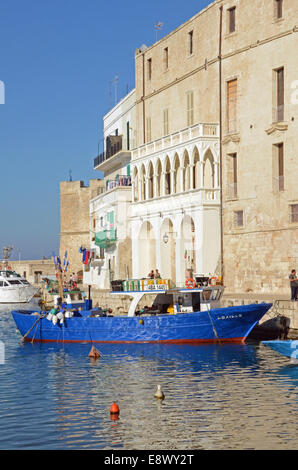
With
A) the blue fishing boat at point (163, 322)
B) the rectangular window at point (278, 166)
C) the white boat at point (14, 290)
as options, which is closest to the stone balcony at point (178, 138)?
the rectangular window at point (278, 166)

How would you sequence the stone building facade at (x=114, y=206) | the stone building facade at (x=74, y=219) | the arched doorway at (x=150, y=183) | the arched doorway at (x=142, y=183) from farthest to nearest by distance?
the stone building facade at (x=74, y=219) < the stone building facade at (x=114, y=206) < the arched doorway at (x=142, y=183) < the arched doorway at (x=150, y=183)

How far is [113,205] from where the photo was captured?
171 feet

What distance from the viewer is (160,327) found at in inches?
1208

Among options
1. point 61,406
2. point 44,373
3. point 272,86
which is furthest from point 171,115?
point 61,406

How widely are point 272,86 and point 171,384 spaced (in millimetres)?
18641

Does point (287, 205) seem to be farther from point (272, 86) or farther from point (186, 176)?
point (186, 176)

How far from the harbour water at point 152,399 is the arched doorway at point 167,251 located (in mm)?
15117

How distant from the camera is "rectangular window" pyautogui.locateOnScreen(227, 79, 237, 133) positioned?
3884 cm

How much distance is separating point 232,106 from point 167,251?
10259 millimetres

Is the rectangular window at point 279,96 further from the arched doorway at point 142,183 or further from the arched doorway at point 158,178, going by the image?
the arched doorway at point 142,183

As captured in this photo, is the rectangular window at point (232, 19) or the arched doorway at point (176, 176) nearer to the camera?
the rectangular window at point (232, 19)

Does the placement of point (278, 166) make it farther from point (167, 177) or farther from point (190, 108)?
point (167, 177)

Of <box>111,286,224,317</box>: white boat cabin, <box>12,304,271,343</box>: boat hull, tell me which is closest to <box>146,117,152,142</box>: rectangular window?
<box>111,286,224,317</box>: white boat cabin

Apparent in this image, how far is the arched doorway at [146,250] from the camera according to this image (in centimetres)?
4744
